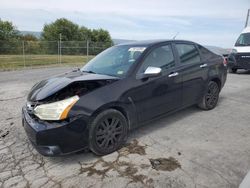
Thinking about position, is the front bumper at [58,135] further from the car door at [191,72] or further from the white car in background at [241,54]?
the white car in background at [241,54]

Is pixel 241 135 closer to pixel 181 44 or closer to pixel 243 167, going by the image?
pixel 243 167

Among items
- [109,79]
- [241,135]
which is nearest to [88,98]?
[109,79]

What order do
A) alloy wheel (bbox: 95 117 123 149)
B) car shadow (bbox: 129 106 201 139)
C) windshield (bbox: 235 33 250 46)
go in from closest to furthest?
alloy wheel (bbox: 95 117 123 149), car shadow (bbox: 129 106 201 139), windshield (bbox: 235 33 250 46)

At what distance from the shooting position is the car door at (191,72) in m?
4.95

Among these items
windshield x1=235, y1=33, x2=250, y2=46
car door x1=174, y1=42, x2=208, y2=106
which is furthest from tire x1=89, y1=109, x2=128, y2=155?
windshield x1=235, y1=33, x2=250, y2=46

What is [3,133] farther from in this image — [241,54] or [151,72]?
[241,54]

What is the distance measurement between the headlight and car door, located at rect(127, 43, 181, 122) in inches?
40.6

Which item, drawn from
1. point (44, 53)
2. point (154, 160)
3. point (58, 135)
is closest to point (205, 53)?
point (154, 160)

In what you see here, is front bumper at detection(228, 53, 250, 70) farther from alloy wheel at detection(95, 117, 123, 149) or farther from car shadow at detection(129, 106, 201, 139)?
alloy wheel at detection(95, 117, 123, 149)

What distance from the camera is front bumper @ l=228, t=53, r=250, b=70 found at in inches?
458

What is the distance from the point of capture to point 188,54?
523 centimetres

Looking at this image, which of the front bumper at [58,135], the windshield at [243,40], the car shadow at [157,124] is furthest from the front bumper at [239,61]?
the front bumper at [58,135]

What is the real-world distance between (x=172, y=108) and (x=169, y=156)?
1260 mm

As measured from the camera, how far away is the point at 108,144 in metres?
3.81
